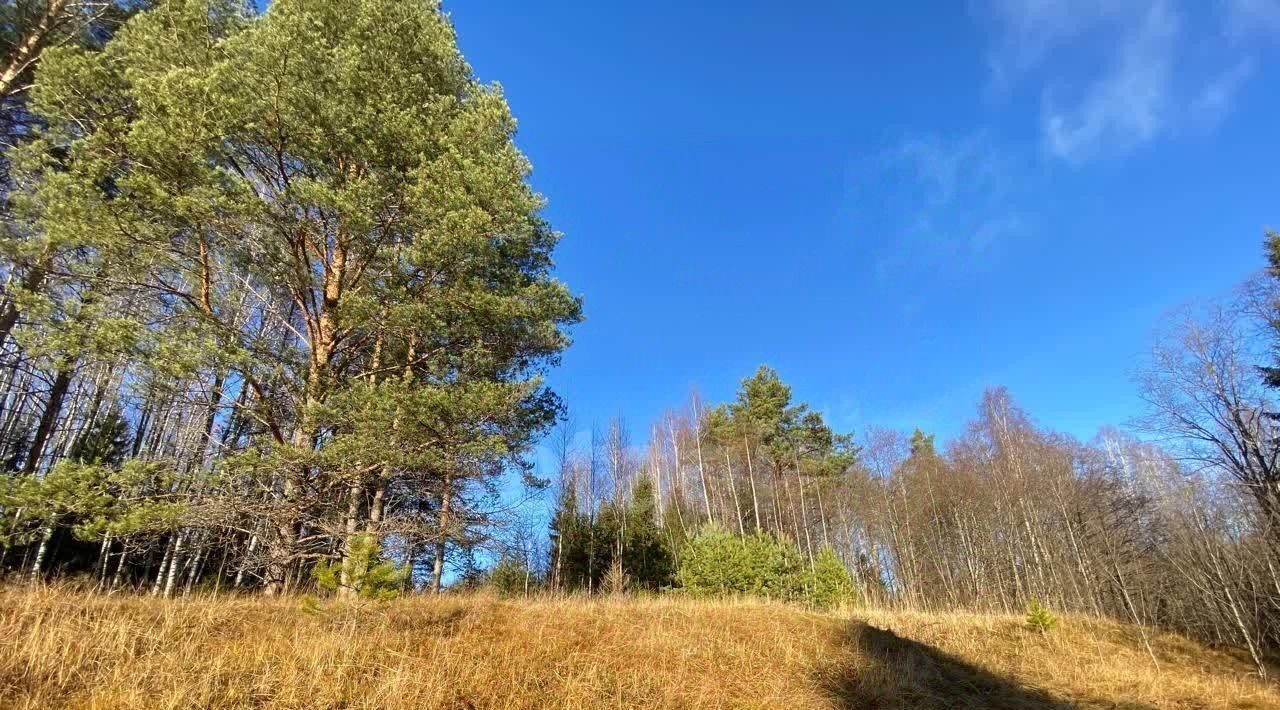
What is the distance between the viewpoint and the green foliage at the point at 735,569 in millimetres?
15078

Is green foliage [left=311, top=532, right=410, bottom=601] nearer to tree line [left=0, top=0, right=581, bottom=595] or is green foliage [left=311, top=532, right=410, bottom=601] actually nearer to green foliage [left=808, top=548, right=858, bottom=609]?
tree line [left=0, top=0, right=581, bottom=595]

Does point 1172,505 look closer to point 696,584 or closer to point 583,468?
point 696,584

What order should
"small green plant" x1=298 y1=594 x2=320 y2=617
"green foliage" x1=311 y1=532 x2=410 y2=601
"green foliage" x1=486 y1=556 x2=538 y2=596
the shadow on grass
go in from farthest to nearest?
"green foliage" x1=486 y1=556 x2=538 y2=596, the shadow on grass, "green foliage" x1=311 y1=532 x2=410 y2=601, "small green plant" x1=298 y1=594 x2=320 y2=617

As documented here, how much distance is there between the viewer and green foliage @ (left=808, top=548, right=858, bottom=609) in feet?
50.2

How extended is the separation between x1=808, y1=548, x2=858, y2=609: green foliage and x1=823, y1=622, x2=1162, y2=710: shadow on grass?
4994 millimetres

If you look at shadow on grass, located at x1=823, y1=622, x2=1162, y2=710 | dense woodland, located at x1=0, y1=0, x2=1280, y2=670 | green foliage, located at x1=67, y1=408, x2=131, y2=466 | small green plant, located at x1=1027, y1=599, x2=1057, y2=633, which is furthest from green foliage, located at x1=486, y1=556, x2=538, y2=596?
small green plant, located at x1=1027, y1=599, x2=1057, y2=633

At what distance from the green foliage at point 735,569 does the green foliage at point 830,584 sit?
0.46 meters

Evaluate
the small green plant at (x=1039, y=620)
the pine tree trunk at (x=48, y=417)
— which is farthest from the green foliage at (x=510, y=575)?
the small green plant at (x=1039, y=620)

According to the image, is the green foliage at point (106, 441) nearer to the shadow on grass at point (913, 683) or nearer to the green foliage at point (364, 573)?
the green foliage at point (364, 573)

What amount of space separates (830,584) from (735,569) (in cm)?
312

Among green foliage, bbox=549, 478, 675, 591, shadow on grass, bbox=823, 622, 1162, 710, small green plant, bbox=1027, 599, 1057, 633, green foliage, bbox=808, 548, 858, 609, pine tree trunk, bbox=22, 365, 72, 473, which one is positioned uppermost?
pine tree trunk, bbox=22, 365, 72, 473

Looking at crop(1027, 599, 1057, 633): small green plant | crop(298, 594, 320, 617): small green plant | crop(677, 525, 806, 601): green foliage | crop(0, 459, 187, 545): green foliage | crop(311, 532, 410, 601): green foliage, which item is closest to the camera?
crop(298, 594, 320, 617): small green plant

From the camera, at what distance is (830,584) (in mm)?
15875

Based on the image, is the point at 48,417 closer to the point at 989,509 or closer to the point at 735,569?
the point at 735,569
